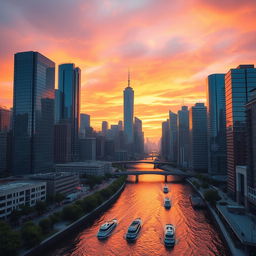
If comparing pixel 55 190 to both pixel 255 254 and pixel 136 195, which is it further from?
pixel 255 254

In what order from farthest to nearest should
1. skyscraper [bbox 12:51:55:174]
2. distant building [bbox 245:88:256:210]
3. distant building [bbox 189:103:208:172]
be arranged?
distant building [bbox 189:103:208:172] < skyscraper [bbox 12:51:55:174] < distant building [bbox 245:88:256:210]

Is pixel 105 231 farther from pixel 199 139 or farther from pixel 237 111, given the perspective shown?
Answer: pixel 199 139

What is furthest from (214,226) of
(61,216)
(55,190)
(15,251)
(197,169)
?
(197,169)

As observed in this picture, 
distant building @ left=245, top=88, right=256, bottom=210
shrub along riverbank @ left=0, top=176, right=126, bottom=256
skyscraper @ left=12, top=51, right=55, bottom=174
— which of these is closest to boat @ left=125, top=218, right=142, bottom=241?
shrub along riverbank @ left=0, top=176, right=126, bottom=256

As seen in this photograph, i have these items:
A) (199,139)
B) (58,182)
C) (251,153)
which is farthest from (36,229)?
(199,139)

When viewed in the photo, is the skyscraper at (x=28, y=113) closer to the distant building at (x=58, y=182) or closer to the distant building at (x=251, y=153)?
the distant building at (x=58, y=182)

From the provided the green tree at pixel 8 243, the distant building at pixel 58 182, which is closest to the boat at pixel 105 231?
the green tree at pixel 8 243

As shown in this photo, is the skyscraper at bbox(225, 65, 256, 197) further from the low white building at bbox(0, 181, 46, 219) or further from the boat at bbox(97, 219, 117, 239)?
the low white building at bbox(0, 181, 46, 219)
